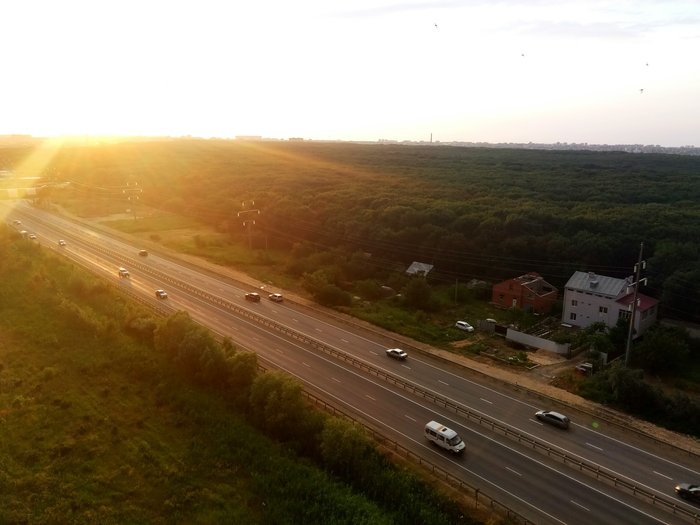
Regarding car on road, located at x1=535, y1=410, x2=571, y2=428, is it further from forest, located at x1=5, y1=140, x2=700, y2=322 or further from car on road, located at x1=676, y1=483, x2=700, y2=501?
forest, located at x1=5, y1=140, x2=700, y2=322

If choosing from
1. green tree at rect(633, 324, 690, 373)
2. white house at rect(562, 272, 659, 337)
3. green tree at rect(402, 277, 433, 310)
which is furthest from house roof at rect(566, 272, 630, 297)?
green tree at rect(402, 277, 433, 310)

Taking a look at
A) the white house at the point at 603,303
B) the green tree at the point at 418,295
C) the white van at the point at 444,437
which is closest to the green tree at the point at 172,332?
the white van at the point at 444,437

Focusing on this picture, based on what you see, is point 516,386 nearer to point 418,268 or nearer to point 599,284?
point 599,284

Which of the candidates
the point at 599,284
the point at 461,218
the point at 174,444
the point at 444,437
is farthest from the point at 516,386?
the point at 461,218

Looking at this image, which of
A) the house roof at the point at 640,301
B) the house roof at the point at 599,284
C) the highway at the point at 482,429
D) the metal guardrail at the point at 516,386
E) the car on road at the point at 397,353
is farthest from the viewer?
the house roof at the point at 599,284

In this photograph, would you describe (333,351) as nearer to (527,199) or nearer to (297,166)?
(527,199)

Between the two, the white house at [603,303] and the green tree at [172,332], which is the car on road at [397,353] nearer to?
the green tree at [172,332]

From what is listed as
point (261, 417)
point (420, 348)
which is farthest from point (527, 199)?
point (261, 417)
